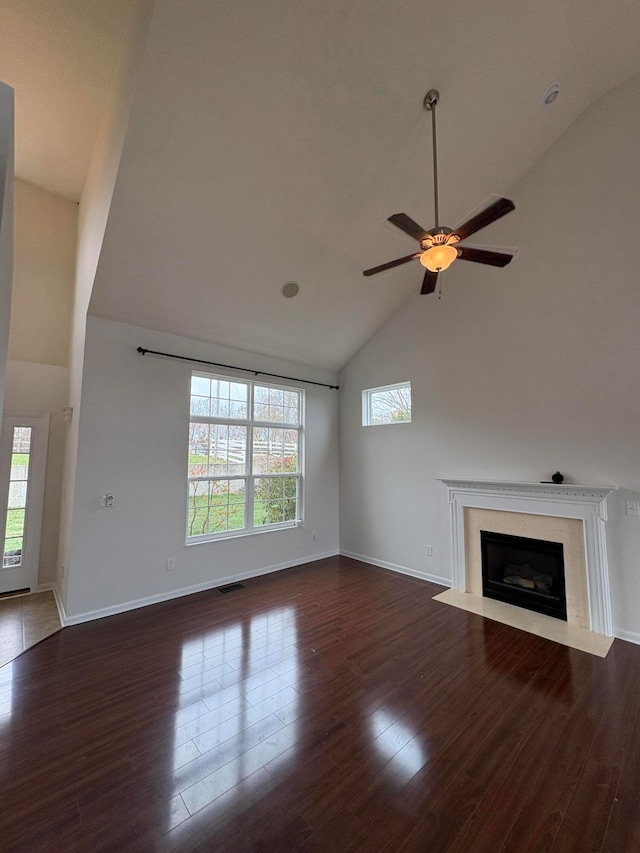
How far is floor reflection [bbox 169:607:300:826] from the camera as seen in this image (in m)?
1.76

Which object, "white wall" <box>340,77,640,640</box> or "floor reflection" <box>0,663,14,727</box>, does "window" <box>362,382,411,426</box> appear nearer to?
"white wall" <box>340,77,640,640</box>

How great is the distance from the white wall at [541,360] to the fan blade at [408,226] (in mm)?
2233

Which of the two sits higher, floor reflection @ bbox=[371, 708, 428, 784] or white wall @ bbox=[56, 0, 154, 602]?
white wall @ bbox=[56, 0, 154, 602]

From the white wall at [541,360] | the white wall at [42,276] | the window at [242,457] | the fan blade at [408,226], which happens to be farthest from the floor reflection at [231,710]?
the white wall at [42,276]

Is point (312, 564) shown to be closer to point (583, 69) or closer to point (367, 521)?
point (367, 521)

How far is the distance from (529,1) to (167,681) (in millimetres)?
5435

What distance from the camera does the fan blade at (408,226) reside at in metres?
2.16

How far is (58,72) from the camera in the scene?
321 cm

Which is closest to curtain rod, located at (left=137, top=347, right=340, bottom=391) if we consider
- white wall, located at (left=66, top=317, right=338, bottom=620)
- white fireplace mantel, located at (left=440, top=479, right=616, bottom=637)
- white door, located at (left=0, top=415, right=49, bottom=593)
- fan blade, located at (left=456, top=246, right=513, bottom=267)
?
white wall, located at (left=66, top=317, right=338, bottom=620)

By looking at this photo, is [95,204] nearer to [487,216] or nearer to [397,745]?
[487,216]

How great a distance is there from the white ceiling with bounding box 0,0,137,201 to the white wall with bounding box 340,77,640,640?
12.2ft

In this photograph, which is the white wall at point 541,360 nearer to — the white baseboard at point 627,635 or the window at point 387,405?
the white baseboard at point 627,635

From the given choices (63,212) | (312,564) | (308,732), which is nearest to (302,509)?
(312,564)

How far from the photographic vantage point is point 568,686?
247 cm
